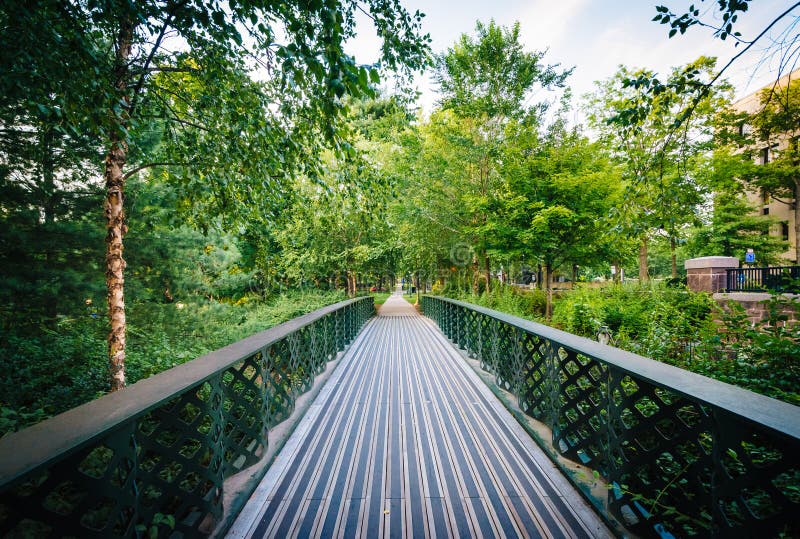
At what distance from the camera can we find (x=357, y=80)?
74.0 inches

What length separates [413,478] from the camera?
8.49 ft

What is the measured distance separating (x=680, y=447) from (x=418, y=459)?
227 centimetres

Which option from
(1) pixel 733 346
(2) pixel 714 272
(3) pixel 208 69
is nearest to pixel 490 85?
(2) pixel 714 272

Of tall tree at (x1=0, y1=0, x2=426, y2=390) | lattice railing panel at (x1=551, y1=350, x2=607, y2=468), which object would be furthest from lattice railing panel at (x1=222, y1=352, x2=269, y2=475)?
lattice railing panel at (x1=551, y1=350, x2=607, y2=468)

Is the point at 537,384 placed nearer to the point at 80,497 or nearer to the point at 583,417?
the point at 583,417

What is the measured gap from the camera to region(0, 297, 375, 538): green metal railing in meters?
1.04

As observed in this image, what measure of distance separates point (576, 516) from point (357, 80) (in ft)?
11.0

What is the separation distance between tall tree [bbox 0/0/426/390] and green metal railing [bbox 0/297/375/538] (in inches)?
77.2

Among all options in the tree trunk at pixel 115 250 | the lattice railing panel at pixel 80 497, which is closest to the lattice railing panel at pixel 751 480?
the lattice railing panel at pixel 80 497

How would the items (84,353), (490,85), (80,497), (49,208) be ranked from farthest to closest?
(490,85)
(84,353)
(49,208)
(80,497)

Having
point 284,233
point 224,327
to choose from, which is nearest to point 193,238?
point 284,233

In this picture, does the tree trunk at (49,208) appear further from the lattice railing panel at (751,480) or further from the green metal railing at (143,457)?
the lattice railing panel at (751,480)

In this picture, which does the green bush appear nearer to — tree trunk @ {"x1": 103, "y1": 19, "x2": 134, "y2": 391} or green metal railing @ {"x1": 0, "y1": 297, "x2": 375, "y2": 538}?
tree trunk @ {"x1": 103, "y1": 19, "x2": 134, "y2": 391}

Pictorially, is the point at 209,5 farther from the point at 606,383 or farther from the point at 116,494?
the point at 606,383
